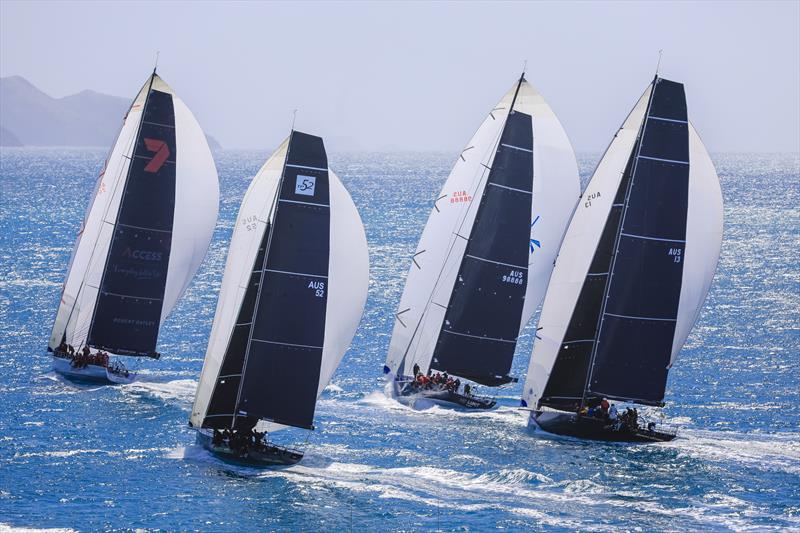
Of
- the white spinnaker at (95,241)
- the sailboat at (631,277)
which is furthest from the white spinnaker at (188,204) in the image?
the sailboat at (631,277)

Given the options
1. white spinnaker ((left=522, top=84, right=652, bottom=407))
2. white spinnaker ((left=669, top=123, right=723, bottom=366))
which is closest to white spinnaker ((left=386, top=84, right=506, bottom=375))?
white spinnaker ((left=522, top=84, right=652, bottom=407))

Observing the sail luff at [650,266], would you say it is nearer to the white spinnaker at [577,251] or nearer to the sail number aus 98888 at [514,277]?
the white spinnaker at [577,251]

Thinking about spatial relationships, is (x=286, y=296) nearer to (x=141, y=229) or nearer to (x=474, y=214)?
(x=474, y=214)

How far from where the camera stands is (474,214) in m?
58.5

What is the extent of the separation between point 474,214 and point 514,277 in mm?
3821

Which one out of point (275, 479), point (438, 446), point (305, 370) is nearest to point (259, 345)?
point (305, 370)

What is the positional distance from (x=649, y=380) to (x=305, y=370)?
15986 millimetres

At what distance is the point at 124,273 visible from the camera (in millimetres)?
60719

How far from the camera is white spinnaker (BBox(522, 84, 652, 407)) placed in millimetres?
51281

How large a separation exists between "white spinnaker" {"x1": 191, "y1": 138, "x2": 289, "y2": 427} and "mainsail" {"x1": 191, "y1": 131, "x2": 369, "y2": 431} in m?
0.04

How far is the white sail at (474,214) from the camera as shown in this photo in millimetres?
58062

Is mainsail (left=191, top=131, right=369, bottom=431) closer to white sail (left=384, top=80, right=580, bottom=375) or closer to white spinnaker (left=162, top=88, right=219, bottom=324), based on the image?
white sail (left=384, top=80, right=580, bottom=375)

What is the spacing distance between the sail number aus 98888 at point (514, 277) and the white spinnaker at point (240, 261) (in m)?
15.5

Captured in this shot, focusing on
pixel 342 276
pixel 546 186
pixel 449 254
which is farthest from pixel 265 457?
pixel 546 186
